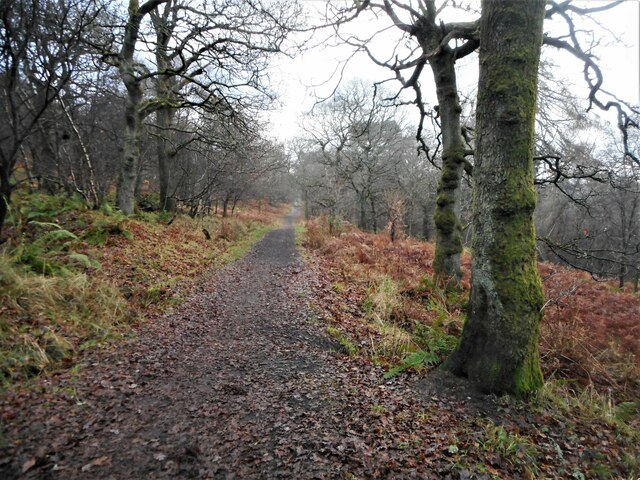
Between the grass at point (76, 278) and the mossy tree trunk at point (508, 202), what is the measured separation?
4.74 metres

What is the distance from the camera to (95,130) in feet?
38.8

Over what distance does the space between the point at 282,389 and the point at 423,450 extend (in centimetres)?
165

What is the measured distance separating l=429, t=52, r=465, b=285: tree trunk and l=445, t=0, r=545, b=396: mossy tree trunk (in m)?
3.25

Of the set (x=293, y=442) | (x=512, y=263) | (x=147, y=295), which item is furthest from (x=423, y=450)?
(x=147, y=295)

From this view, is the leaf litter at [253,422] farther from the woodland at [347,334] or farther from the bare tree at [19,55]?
the bare tree at [19,55]

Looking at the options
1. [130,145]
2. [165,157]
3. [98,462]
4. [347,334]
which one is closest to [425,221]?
[165,157]

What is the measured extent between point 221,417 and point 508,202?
3.63 metres

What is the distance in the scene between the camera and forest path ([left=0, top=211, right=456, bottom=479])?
8.28 feet

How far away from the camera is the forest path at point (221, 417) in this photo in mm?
2523

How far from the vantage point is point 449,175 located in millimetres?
6680

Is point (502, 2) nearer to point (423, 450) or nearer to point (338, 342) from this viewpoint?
point (423, 450)

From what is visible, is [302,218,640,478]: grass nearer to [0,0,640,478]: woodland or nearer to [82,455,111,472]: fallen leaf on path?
[0,0,640,478]: woodland

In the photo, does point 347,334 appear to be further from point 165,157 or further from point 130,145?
point 165,157

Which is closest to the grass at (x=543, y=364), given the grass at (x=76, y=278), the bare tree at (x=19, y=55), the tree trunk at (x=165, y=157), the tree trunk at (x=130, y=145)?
the grass at (x=76, y=278)
